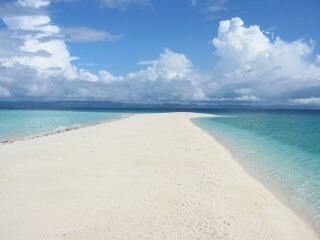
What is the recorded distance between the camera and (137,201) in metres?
12.0

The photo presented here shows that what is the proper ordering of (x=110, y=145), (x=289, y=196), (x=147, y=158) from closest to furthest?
(x=289, y=196) → (x=147, y=158) → (x=110, y=145)

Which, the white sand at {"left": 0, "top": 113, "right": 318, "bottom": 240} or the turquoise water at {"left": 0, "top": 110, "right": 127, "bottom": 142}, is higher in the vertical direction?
the white sand at {"left": 0, "top": 113, "right": 318, "bottom": 240}

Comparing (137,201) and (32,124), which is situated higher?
(137,201)

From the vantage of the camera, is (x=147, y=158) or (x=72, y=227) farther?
(x=147, y=158)

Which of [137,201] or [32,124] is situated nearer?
[137,201]

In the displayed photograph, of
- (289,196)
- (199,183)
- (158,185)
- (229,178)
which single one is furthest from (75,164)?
(289,196)

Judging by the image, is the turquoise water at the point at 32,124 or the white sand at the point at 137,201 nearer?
the white sand at the point at 137,201

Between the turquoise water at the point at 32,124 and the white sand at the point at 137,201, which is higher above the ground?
the white sand at the point at 137,201

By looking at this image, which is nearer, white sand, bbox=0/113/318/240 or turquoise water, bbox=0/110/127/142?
white sand, bbox=0/113/318/240

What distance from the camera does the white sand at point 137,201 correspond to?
9555mm

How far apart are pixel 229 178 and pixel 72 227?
29.2ft

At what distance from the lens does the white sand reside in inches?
376

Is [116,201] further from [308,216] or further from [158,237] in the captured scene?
[308,216]

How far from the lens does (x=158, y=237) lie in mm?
9062
